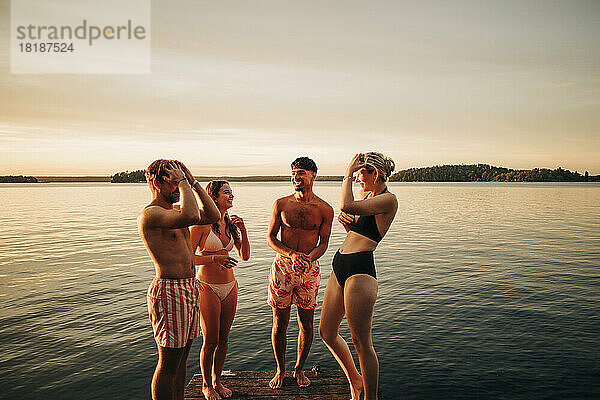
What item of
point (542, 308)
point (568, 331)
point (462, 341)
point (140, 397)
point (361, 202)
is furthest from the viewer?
point (542, 308)

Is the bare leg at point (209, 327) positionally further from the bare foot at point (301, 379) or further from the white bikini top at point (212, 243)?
the bare foot at point (301, 379)

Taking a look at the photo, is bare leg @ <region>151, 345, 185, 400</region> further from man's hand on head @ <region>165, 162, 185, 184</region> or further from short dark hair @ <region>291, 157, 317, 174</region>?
short dark hair @ <region>291, 157, 317, 174</region>

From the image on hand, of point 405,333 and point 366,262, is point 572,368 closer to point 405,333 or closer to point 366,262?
point 405,333

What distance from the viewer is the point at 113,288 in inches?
625

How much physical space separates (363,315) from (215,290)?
5.84ft

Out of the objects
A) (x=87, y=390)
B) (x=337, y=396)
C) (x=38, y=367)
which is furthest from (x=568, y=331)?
(x=38, y=367)

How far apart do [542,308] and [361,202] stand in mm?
10939

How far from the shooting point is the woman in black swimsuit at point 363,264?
4.61 m

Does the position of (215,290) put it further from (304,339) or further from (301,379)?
(301,379)

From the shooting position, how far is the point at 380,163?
474 centimetres

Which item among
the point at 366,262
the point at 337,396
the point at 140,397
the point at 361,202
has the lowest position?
the point at 140,397

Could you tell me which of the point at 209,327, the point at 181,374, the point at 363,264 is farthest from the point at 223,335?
the point at 363,264

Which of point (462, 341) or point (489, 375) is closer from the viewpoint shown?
point (489, 375)

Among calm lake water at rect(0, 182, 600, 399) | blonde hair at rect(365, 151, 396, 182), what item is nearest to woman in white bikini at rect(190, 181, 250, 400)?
blonde hair at rect(365, 151, 396, 182)
